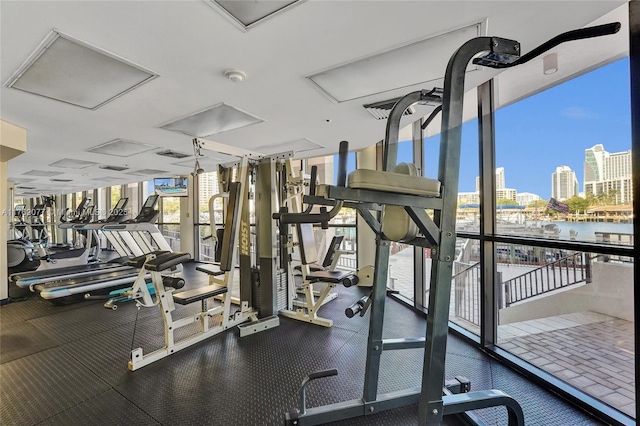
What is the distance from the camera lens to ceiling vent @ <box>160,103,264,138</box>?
306 centimetres

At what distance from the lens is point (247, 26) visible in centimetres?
170

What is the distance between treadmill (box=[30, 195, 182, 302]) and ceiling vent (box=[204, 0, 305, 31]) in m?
3.28

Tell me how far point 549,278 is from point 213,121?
12.5 ft

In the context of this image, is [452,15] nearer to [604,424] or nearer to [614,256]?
[614,256]

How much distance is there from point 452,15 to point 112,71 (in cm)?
245

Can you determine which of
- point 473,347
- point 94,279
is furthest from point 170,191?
point 473,347

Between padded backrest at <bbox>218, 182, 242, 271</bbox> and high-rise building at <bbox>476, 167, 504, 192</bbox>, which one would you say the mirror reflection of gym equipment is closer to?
padded backrest at <bbox>218, 182, 242, 271</bbox>

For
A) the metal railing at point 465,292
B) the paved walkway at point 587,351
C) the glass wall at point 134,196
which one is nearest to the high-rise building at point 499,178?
the metal railing at point 465,292

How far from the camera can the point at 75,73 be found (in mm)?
2223

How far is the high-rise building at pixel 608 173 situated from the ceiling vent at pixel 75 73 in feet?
10.6

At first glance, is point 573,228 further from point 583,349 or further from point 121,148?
point 121,148

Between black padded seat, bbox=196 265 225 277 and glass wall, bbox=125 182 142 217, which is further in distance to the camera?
glass wall, bbox=125 182 142 217

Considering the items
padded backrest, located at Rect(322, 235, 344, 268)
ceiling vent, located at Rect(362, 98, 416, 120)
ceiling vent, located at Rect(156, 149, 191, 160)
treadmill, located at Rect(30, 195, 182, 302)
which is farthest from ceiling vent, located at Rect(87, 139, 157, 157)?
ceiling vent, located at Rect(362, 98, 416, 120)

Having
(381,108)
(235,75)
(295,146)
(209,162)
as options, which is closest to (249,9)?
(235,75)
